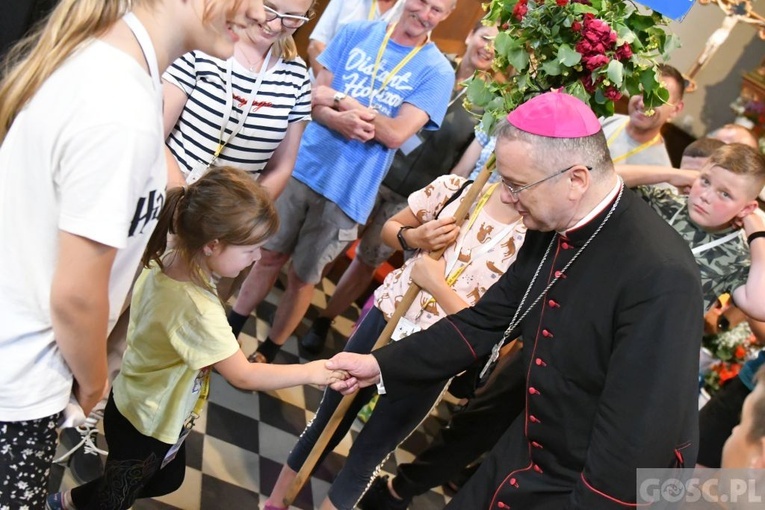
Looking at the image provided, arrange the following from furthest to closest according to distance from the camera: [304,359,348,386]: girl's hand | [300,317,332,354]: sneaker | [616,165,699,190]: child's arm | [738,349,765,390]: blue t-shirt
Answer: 1. [300,317,332,354]: sneaker
2. [738,349,765,390]: blue t-shirt
3. [616,165,699,190]: child's arm
4. [304,359,348,386]: girl's hand

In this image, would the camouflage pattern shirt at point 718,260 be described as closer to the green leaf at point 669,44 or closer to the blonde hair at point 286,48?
the green leaf at point 669,44

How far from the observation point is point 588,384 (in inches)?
83.7

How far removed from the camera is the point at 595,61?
2479 mm

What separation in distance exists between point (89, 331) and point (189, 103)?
1472 mm

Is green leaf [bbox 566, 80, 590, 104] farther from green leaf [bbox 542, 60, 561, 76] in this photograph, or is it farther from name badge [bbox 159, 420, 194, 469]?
name badge [bbox 159, 420, 194, 469]

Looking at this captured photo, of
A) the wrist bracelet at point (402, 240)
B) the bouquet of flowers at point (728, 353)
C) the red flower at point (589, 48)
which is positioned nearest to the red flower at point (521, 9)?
the red flower at point (589, 48)

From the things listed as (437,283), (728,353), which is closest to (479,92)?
(437,283)

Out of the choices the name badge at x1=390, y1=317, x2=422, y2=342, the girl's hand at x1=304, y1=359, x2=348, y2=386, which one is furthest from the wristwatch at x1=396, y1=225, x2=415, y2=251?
the girl's hand at x1=304, y1=359, x2=348, y2=386

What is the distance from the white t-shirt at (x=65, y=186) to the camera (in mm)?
1426

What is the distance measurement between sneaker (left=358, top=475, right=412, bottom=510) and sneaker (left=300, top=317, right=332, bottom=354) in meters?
1.06

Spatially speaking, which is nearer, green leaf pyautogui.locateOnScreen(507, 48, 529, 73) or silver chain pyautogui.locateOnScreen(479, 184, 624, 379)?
silver chain pyautogui.locateOnScreen(479, 184, 624, 379)

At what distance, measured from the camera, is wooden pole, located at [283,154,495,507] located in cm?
284

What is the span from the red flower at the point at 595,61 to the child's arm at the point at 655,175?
1.06 m

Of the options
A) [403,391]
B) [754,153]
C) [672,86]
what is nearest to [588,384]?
[403,391]
